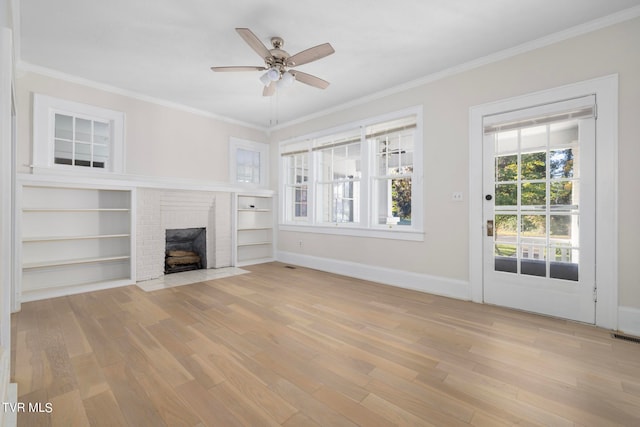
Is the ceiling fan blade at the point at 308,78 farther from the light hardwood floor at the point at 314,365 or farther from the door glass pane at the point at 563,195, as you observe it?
the door glass pane at the point at 563,195

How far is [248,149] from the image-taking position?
232 inches

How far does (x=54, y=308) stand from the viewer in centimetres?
303

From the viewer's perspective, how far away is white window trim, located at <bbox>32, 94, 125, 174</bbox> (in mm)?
3561

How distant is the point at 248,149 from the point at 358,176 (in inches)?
100

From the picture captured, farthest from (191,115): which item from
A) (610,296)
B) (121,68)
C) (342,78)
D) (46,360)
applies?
(610,296)

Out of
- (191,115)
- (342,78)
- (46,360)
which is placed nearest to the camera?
(46,360)

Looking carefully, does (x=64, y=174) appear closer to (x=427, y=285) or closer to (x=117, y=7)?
(x=117, y=7)

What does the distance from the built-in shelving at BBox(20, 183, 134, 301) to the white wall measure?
3.15 meters

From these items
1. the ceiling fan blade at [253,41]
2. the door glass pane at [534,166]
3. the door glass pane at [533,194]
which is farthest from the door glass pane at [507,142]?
the ceiling fan blade at [253,41]

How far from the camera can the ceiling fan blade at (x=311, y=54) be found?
2512 mm

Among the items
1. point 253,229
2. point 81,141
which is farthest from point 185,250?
point 81,141

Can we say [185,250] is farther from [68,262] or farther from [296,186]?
[296,186]

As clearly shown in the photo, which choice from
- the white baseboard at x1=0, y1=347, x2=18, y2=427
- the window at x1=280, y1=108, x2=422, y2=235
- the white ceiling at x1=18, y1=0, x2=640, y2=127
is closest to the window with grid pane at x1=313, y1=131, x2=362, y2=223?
the window at x1=280, y1=108, x2=422, y2=235

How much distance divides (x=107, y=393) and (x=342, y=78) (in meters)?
3.97
